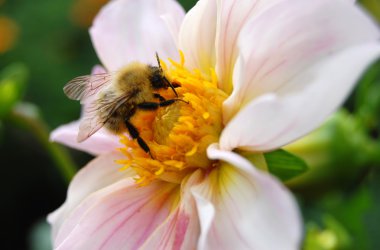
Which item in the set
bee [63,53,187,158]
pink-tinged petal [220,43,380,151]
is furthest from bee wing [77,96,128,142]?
pink-tinged petal [220,43,380,151]

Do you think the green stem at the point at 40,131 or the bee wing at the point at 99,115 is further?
the green stem at the point at 40,131

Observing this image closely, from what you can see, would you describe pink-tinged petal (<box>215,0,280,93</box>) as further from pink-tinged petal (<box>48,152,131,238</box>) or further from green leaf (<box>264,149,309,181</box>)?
pink-tinged petal (<box>48,152,131,238</box>)

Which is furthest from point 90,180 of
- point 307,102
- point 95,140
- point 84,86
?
point 307,102

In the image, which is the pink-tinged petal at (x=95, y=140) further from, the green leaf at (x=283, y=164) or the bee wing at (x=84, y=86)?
the green leaf at (x=283, y=164)

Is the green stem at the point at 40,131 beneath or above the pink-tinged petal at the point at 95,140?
beneath

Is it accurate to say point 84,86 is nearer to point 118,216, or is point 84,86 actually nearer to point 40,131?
point 118,216

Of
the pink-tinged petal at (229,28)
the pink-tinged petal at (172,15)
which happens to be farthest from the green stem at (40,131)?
the pink-tinged petal at (229,28)

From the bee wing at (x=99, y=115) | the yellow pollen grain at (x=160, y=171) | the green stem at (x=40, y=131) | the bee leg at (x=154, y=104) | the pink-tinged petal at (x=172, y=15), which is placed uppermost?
the pink-tinged petal at (x=172, y=15)
